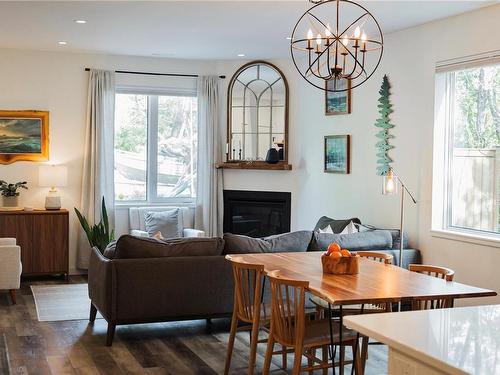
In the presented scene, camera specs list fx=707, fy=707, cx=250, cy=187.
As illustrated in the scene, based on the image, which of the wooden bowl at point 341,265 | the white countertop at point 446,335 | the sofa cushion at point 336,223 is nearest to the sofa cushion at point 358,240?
the sofa cushion at point 336,223

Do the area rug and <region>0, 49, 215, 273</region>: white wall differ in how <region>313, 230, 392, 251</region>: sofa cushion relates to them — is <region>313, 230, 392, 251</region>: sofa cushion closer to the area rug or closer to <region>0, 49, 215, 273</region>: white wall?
the area rug

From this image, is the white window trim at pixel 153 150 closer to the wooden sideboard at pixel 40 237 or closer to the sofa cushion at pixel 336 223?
the wooden sideboard at pixel 40 237

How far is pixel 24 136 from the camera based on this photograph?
28.4ft

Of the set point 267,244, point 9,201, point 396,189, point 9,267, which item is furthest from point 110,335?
point 9,201

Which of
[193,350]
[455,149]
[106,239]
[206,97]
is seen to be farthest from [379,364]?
[206,97]

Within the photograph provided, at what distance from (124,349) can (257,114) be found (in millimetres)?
4531

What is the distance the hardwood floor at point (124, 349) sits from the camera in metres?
4.87

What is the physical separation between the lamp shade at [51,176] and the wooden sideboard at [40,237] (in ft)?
1.09

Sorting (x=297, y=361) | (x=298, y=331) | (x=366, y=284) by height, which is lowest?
(x=297, y=361)

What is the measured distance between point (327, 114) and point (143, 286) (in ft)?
12.1

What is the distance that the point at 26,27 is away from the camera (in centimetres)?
714

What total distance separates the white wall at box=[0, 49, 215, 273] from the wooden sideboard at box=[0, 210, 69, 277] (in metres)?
0.49

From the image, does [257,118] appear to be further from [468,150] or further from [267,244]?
[267,244]

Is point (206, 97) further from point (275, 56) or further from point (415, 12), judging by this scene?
point (415, 12)
